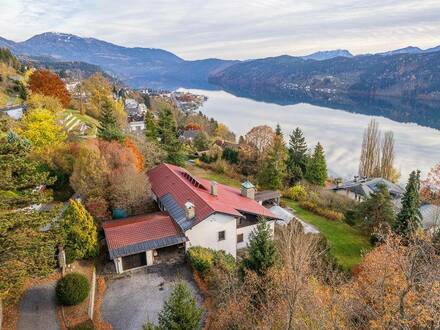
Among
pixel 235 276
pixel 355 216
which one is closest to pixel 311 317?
pixel 235 276

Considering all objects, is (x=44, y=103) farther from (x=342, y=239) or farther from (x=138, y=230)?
(x=342, y=239)

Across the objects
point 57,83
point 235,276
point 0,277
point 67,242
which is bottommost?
point 235,276

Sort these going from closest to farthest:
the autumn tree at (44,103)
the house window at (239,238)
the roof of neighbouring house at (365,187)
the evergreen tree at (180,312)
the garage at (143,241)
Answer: the evergreen tree at (180,312) < the garage at (143,241) < the house window at (239,238) < the autumn tree at (44,103) < the roof of neighbouring house at (365,187)

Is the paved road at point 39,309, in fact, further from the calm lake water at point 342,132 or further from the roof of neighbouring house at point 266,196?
the calm lake water at point 342,132

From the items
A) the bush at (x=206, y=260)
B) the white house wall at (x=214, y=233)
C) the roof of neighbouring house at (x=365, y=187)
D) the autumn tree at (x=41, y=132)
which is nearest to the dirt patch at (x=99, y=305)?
the bush at (x=206, y=260)

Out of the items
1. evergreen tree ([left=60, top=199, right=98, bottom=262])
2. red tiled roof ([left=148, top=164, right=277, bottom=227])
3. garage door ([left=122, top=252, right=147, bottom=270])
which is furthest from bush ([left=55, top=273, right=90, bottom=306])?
red tiled roof ([left=148, top=164, right=277, bottom=227])

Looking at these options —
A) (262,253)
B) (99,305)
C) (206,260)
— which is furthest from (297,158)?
(99,305)

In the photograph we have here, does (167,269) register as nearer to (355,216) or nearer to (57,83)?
(355,216)
